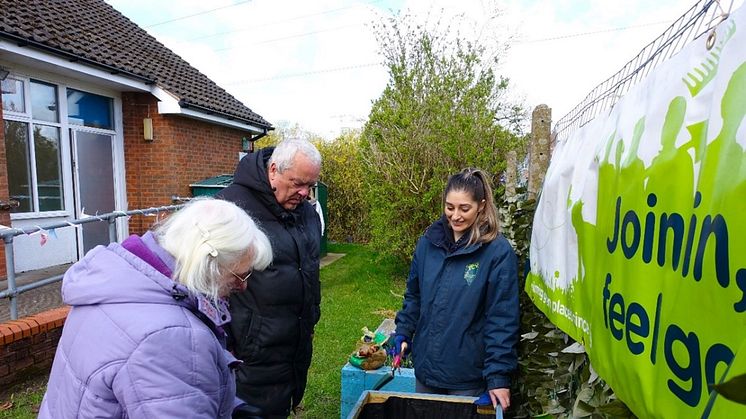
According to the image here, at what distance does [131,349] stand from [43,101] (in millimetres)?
8226

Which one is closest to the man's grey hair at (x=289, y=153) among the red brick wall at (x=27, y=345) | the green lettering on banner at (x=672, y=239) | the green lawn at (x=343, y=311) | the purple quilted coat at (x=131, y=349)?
the purple quilted coat at (x=131, y=349)

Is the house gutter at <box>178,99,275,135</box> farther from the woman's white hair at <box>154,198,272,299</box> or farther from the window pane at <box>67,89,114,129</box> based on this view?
the woman's white hair at <box>154,198,272,299</box>

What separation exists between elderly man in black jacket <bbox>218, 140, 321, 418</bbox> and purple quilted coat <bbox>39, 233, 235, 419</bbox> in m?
0.97

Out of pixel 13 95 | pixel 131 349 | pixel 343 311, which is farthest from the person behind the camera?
pixel 13 95

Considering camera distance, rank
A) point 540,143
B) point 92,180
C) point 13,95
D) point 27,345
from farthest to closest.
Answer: point 92,180 → point 13,95 → point 27,345 → point 540,143

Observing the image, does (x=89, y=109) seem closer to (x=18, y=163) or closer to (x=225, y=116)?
(x=18, y=163)

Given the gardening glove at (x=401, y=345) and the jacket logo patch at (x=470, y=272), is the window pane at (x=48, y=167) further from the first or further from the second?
the jacket logo patch at (x=470, y=272)

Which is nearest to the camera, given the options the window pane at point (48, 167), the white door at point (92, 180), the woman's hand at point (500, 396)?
the woman's hand at point (500, 396)

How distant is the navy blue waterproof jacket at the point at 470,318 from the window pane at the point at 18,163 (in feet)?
23.9

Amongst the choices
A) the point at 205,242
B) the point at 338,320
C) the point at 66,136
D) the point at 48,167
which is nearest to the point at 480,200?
the point at 205,242

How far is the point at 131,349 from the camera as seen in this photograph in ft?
4.00

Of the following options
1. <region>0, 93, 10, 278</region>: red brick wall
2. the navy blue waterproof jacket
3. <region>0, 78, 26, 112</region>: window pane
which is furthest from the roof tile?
the navy blue waterproof jacket

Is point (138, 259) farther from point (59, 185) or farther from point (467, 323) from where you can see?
point (59, 185)

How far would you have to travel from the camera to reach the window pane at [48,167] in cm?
771
